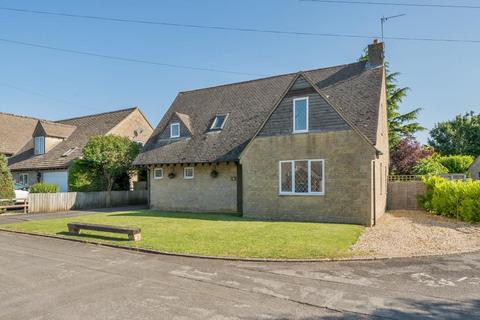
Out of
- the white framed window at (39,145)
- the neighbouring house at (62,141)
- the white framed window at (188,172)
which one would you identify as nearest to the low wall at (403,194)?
the white framed window at (188,172)

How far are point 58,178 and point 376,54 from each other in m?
27.3

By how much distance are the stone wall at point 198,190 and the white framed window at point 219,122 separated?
9.37ft

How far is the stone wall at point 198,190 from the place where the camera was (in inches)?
789

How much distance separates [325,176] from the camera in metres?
15.9

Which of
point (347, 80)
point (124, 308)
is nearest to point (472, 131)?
point (347, 80)

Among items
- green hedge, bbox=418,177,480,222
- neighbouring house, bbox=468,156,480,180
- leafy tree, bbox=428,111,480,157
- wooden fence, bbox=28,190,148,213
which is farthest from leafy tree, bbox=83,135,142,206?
leafy tree, bbox=428,111,480,157

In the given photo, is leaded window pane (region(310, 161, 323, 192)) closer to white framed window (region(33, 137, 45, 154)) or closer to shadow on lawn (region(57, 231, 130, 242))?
shadow on lawn (region(57, 231, 130, 242))

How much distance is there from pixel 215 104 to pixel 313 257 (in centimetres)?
1726

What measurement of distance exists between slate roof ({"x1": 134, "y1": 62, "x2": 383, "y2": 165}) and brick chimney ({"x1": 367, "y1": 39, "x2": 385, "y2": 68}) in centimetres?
44

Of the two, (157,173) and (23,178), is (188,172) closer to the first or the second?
(157,173)

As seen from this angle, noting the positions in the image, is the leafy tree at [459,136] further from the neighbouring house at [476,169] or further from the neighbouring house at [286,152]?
the neighbouring house at [286,152]

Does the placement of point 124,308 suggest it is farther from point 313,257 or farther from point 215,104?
point 215,104

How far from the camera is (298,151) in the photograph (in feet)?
54.2

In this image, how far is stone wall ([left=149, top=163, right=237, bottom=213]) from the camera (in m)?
20.0
